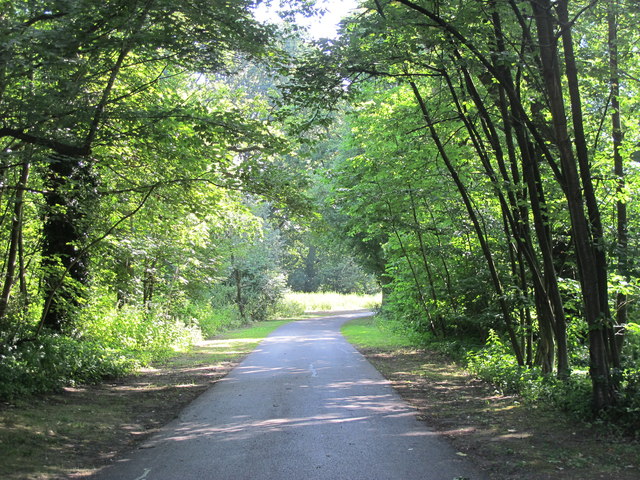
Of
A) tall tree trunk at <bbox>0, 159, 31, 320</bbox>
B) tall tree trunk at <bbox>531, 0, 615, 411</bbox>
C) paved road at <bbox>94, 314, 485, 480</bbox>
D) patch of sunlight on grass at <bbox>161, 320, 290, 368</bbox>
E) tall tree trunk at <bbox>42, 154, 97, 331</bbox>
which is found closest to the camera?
paved road at <bbox>94, 314, 485, 480</bbox>

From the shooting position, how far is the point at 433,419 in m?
7.61

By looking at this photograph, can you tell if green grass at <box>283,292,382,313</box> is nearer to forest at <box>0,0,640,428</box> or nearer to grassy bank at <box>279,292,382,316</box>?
grassy bank at <box>279,292,382,316</box>

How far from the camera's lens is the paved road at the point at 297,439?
5332 millimetres

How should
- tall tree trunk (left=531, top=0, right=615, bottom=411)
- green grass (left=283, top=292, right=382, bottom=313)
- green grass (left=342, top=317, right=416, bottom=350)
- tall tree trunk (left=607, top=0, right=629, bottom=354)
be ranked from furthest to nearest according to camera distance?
green grass (left=283, top=292, right=382, bottom=313), green grass (left=342, top=317, right=416, bottom=350), tall tree trunk (left=607, top=0, right=629, bottom=354), tall tree trunk (left=531, top=0, right=615, bottom=411)

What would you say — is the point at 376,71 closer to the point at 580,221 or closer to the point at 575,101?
the point at 575,101

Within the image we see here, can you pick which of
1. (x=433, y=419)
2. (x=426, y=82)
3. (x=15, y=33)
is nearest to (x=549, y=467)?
(x=433, y=419)

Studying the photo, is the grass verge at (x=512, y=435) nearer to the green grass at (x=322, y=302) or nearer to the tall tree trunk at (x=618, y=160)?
the tall tree trunk at (x=618, y=160)

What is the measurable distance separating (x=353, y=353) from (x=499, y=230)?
6.17 m

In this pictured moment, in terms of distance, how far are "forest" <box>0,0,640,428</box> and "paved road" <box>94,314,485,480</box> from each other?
2.44 metres

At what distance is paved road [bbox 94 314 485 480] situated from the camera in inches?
210

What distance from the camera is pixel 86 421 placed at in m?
7.62

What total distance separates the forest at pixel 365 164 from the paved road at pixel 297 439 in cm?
244

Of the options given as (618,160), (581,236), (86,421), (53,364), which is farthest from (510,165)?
(53,364)

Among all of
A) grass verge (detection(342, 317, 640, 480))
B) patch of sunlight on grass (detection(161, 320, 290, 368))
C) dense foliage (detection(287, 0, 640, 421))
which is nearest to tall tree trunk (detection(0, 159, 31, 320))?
dense foliage (detection(287, 0, 640, 421))
